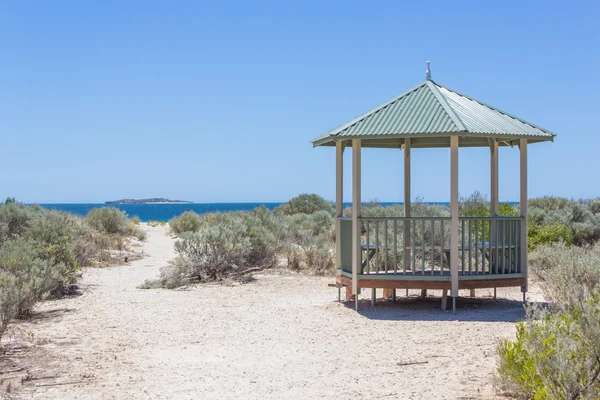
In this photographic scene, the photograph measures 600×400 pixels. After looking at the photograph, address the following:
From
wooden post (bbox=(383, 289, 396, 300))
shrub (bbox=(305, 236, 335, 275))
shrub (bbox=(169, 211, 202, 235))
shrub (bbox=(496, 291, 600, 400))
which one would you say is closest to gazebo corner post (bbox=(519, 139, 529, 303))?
wooden post (bbox=(383, 289, 396, 300))

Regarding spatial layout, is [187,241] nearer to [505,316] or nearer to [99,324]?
[99,324]

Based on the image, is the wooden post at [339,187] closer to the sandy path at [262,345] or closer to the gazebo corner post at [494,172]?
the sandy path at [262,345]

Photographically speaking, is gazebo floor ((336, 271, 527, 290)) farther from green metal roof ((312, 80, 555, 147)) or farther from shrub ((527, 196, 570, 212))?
shrub ((527, 196, 570, 212))

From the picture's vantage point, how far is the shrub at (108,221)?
74.6ft

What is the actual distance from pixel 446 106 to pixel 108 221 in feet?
52.7

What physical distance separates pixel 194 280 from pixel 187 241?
0.97 metres

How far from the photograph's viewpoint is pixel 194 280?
45.7 ft

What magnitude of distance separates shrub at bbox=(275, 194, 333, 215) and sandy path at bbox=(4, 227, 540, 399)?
757 inches

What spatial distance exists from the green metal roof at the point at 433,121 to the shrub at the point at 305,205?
20362mm

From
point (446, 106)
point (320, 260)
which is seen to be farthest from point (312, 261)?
point (446, 106)

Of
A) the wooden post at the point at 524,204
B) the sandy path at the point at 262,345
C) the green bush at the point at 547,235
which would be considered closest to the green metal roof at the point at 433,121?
the wooden post at the point at 524,204

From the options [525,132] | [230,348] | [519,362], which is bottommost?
[230,348]

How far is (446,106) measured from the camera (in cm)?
1030

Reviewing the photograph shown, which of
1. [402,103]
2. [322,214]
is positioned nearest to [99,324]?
[402,103]
